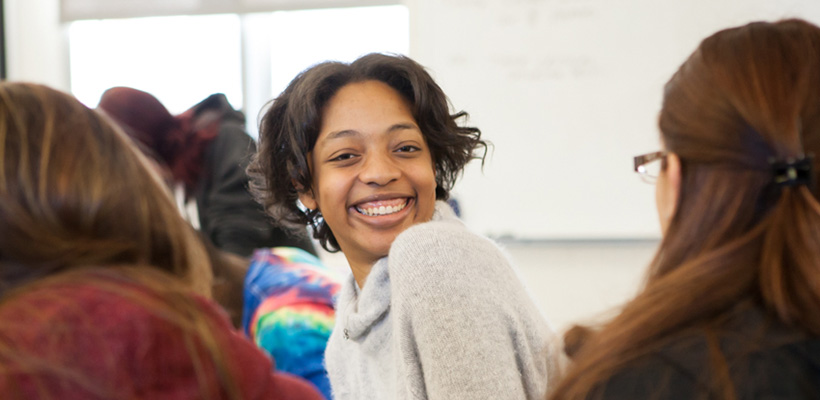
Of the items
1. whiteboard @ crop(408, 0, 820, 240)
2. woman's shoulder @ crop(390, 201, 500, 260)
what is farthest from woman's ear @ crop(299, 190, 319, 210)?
whiteboard @ crop(408, 0, 820, 240)

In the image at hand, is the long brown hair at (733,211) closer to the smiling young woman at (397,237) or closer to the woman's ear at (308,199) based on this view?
the smiling young woman at (397,237)

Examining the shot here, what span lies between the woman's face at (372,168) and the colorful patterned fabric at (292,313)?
18 cm

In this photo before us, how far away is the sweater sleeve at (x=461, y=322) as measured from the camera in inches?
45.9

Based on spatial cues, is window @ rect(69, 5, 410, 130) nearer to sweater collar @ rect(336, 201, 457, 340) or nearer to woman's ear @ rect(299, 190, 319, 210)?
woman's ear @ rect(299, 190, 319, 210)

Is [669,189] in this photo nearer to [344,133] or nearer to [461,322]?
[461,322]

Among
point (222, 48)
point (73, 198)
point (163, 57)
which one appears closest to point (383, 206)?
point (73, 198)

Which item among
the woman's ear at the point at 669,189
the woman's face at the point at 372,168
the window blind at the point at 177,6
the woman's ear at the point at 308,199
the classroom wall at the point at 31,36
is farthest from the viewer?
the classroom wall at the point at 31,36

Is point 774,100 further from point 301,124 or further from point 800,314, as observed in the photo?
point 301,124

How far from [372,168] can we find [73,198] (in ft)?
2.67

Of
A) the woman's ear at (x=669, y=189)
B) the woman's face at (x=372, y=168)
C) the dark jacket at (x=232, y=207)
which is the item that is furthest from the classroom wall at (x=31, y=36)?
the woman's ear at (x=669, y=189)

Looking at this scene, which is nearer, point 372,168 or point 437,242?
point 437,242

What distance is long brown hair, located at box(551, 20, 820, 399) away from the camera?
0.76 metres

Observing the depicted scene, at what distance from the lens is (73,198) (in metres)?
0.74

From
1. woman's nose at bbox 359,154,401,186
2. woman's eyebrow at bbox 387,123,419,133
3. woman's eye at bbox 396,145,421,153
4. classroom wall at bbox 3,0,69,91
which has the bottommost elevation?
woman's nose at bbox 359,154,401,186
